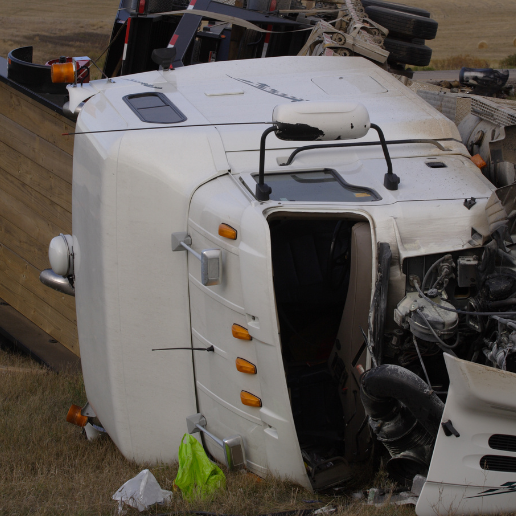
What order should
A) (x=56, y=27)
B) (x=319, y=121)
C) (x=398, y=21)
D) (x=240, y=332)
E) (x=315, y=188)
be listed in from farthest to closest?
(x=56, y=27) → (x=398, y=21) → (x=315, y=188) → (x=240, y=332) → (x=319, y=121)

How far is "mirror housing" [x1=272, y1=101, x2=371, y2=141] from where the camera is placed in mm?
3223

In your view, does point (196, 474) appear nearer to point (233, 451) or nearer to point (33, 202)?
point (233, 451)

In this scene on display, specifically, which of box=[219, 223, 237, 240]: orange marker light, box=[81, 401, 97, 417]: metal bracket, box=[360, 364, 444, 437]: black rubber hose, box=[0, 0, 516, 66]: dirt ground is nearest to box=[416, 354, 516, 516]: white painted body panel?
box=[360, 364, 444, 437]: black rubber hose

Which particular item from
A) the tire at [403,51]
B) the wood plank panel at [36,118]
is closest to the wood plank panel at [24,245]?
the wood plank panel at [36,118]

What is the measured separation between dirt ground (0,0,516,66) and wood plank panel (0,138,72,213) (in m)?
16.6

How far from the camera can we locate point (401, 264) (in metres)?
3.24

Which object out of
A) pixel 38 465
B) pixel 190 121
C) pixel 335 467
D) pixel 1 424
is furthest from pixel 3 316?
pixel 335 467

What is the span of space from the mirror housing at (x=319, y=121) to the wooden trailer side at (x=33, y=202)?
3789 mm

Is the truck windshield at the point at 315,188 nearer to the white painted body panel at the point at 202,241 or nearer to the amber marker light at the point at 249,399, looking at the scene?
the white painted body panel at the point at 202,241

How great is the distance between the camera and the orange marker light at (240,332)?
3342 mm

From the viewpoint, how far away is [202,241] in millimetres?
3504

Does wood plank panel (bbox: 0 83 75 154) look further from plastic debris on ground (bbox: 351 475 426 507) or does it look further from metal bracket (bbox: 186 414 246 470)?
plastic debris on ground (bbox: 351 475 426 507)

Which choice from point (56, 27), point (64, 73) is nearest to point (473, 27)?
point (56, 27)

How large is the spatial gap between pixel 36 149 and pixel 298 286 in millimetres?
4163
